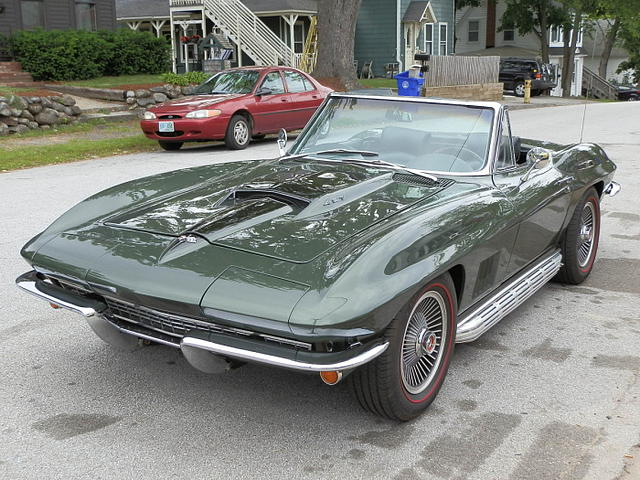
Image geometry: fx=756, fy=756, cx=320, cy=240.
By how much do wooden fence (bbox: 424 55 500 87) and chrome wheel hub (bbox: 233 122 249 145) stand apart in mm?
13185

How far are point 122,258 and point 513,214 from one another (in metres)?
2.19

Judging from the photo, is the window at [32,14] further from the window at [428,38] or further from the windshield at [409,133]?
the windshield at [409,133]

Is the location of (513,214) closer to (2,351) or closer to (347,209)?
(347,209)

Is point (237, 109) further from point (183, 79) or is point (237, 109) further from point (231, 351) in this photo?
point (231, 351)

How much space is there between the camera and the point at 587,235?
5727mm

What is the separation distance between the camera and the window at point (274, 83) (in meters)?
14.3

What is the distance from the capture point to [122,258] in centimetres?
339

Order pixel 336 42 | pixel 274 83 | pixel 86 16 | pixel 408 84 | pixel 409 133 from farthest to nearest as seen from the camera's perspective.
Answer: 1. pixel 86 16
2. pixel 336 42
3. pixel 408 84
4. pixel 274 83
5. pixel 409 133

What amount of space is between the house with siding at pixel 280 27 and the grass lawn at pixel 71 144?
14491 millimetres

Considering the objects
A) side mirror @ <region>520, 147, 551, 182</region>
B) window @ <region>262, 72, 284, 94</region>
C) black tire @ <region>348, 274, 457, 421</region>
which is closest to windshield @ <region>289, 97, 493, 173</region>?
side mirror @ <region>520, 147, 551, 182</region>

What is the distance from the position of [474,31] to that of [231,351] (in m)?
51.1

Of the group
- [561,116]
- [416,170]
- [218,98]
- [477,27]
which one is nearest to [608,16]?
[477,27]

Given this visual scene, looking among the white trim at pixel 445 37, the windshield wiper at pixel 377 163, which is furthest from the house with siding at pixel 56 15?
the windshield wiper at pixel 377 163

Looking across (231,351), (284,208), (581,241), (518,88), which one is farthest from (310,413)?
(518,88)
